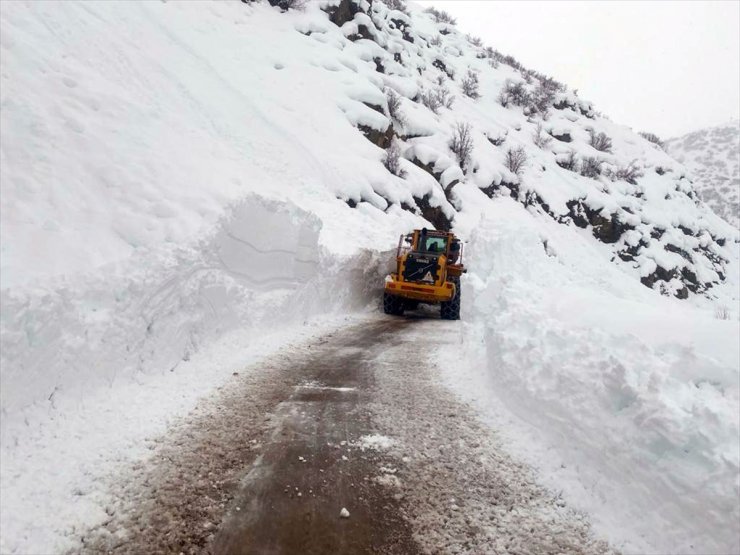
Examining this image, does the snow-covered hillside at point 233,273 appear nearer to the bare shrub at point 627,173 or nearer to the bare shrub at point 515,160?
the bare shrub at point 515,160

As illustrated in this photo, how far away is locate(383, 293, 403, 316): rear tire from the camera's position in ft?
42.0

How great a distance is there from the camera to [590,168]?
30812 mm

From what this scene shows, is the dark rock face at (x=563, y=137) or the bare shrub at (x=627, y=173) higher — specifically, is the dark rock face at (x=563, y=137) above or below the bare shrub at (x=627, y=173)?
above

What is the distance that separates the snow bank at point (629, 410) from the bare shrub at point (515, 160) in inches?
836

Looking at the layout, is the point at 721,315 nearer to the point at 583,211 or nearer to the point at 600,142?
the point at 583,211

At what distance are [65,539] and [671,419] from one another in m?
4.09

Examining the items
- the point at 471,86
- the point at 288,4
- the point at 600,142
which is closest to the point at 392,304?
the point at 288,4

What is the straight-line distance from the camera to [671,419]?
3.30 m

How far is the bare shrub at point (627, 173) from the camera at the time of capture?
104ft

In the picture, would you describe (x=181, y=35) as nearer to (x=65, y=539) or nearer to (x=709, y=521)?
(x=65, y=539)

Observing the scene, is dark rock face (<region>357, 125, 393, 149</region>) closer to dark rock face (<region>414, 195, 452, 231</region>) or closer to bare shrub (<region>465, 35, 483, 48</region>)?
dark rock face (<region>414, 195, 452, 231</region>)

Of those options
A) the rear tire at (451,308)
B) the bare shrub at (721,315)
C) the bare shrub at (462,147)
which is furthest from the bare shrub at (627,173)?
the rear tire at (451,308)

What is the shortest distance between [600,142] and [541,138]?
6585 mm

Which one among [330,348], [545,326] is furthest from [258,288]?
[545,326]
